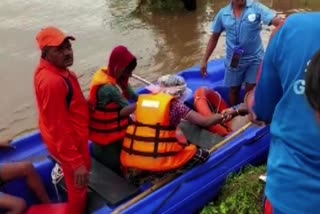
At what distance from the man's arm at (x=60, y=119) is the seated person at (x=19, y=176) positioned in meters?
0.43

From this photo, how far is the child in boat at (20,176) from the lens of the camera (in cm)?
308

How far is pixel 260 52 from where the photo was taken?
15.0 feet

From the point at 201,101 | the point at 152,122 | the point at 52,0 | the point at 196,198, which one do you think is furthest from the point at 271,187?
the point at 52,0

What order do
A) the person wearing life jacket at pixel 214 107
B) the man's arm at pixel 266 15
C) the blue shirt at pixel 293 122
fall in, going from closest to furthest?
1. the blue shirt at pixel 293 122
2. the man's arm at pixel 266 15
3. the person wearing life jacket at pixel 214 107

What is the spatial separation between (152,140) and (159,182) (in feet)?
1.13

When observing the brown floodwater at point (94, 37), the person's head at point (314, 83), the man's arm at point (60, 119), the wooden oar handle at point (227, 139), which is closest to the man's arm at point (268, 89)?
the person's head at point (314, 83)

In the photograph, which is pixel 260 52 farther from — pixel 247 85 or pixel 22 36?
pixel 22 36

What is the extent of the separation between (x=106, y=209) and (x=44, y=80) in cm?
96

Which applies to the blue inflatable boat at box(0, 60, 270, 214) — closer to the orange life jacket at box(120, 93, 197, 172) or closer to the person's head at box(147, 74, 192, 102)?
the orange life jacket at box(120, 93, 197, 172)

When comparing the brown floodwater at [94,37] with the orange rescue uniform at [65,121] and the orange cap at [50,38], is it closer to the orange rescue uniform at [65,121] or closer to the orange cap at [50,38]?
Result: the orange rescue uniform at [65,121]

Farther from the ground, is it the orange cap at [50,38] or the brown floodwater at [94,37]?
the orange cap at [50,38]

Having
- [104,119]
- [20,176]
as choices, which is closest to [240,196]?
[104,119]

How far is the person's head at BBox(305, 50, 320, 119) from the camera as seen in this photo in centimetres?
137

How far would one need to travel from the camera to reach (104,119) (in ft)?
11.3
